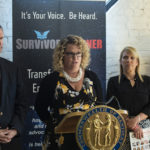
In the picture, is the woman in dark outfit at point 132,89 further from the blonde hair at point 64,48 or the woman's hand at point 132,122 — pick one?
the blonde hair at point 64,48

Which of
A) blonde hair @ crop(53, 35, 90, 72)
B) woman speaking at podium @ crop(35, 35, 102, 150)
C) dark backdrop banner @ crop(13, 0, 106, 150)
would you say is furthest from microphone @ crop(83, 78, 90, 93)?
dark backdrop banner @ crop(13, 0, 106, 150)

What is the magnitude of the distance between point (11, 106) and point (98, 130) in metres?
0.78

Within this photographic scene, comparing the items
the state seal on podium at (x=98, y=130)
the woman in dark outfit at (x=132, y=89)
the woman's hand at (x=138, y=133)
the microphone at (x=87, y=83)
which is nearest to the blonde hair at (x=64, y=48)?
the microphone at (x=87, y=83)

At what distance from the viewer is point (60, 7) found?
2.81 metres

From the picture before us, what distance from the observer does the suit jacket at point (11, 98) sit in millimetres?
1848

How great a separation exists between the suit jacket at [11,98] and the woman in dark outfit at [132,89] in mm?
947

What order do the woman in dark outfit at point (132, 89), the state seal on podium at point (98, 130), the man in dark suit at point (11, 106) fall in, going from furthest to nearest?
the woman in dark outfit at point (132, 89), the man in dark suit at point (11, 106), the state seal on podium at point (98, 130)

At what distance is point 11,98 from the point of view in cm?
190

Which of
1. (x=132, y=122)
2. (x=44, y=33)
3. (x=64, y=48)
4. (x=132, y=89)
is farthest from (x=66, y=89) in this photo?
(x=44, y=33)

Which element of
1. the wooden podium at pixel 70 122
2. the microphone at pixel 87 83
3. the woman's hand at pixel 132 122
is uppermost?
the microphone at pixel 87 83

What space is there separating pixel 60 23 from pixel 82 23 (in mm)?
273

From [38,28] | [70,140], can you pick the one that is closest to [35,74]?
[38,28]

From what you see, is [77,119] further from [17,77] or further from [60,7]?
[60,7]

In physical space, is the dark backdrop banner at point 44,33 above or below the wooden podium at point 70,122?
above
